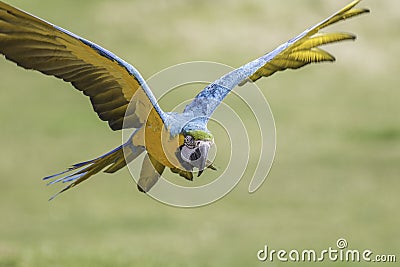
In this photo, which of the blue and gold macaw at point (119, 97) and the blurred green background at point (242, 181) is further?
the blurred green background at point (242, 181)

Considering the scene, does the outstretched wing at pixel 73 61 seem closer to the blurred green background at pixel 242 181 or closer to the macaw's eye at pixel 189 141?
the macaw's eye at pixel 189 141

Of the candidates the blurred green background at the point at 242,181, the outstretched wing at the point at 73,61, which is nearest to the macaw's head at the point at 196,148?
the outstretched wing at the point at 73,61

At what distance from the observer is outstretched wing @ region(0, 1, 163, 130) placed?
15.3 feet

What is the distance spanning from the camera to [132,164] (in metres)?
5.16

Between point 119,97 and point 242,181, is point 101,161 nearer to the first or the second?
point 119,97

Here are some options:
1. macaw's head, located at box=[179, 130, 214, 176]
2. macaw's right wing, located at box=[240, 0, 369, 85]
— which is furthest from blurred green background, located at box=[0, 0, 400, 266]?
macaw's head, located at box=[179, 130, 214, 176]

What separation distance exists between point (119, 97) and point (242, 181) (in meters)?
10.0

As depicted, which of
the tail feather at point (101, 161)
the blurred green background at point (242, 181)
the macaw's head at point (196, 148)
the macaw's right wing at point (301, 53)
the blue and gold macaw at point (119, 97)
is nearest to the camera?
the macaw's head at point (196, 148)

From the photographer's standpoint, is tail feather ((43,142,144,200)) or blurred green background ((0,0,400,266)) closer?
tail feather ((43,142,144,200))

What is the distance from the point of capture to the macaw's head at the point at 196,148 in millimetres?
4461

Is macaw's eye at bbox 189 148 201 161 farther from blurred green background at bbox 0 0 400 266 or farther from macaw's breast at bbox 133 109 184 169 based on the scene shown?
blurred green background at bbox 0 0 400 266

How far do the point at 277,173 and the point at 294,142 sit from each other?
4.98ft

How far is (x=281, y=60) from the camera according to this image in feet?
19.0

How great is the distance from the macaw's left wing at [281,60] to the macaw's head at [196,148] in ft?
1.13
